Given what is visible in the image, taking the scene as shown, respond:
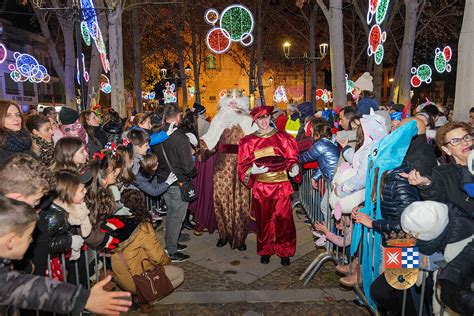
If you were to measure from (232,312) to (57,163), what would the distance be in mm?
2493

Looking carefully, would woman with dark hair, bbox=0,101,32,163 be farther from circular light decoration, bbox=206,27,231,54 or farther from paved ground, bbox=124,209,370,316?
circular light decoration, bbox=206,27,231,54

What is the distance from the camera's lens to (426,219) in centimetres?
264

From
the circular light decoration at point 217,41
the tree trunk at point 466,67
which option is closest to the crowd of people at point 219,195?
the tree trunk at point 466,67

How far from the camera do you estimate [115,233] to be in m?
3.86

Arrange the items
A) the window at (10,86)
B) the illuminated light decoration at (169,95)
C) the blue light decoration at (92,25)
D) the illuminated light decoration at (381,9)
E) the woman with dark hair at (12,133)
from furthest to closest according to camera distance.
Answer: the window at (10,86), the illuminated light decoration at (169,95), the blue light decoration at (92,25), the illuminated light decoration at (381,9), the woman with dark hair at (12,133)

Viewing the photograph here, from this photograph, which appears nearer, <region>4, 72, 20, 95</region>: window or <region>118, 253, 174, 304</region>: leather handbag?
<region>118, 253, 174, 304</region>: leather handbag

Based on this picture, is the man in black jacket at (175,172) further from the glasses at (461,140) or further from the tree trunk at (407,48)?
the tree trunk at (407,48)

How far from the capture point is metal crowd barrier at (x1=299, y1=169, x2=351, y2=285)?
480 cm

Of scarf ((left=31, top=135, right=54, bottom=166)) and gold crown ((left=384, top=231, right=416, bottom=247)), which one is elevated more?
scarf ((left=31, top=135, right=54, bottom=166))

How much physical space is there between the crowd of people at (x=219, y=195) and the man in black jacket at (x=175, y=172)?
0.02 m

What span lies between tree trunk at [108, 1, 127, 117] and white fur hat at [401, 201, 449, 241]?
12.5 metres

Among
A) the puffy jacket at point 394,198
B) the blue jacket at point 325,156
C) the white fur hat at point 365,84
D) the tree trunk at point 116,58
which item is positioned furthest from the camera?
the tree trunk at point 116,58

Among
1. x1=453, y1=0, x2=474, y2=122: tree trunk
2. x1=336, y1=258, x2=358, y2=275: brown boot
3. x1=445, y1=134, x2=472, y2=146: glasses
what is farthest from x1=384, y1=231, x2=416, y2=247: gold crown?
x1=453, y1=0, x2=474, y2=122: tree trunk

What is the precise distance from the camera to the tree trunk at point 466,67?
6.21m
